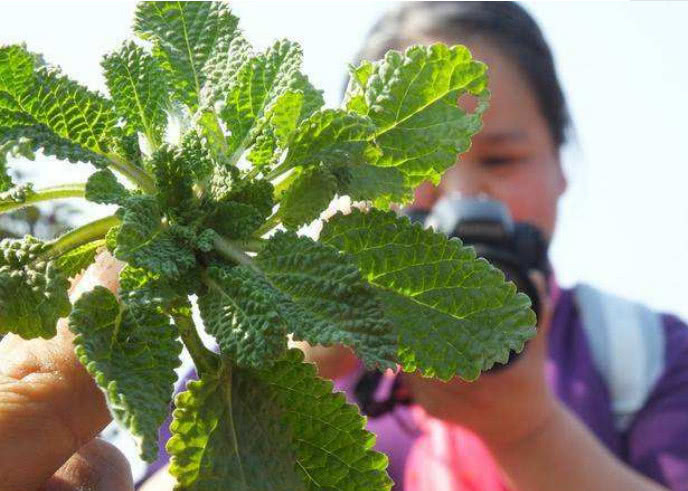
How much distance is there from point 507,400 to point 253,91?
6.56 ft

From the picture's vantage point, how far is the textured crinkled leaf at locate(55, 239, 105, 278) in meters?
0.81

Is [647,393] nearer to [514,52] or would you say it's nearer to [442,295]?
[514,52]

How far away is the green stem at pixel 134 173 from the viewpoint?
0.82 metres

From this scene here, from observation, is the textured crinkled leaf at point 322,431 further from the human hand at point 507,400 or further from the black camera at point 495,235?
the human hand at point 507,400

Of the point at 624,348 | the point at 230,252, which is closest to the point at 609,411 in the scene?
the point at 624,348

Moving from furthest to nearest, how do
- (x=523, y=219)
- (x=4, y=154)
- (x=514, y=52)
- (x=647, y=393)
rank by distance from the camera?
(x=514, y=52) < (x=523, y=219) < (x=647, y=393) < (x=4, y=154)

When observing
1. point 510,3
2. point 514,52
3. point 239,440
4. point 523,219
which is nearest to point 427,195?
point 523,219

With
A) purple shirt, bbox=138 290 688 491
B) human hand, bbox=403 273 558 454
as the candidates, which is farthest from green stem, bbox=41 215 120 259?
purple shirt, bbox=138 290 688 491

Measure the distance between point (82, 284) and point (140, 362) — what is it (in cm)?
31

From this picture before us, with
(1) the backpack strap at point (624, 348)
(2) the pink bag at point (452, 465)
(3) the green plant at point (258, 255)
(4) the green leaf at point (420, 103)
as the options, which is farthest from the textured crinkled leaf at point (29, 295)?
(1) the backpack strap at point (624, 348)

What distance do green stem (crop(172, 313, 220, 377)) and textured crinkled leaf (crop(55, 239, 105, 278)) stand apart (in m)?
0.12

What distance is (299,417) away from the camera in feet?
2.59

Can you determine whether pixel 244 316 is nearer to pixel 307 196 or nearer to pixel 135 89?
pixel 307 196

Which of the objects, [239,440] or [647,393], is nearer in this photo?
[239,440]
